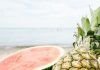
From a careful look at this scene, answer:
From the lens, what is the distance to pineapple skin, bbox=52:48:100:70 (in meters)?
0.80

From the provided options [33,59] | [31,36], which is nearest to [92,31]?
[33,59]

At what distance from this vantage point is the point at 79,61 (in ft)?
2.64

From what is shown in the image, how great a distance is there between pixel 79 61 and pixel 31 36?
118 centimetres

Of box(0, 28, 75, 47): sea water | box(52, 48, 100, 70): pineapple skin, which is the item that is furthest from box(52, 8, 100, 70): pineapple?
box(0, 28, 75, 47): sea water

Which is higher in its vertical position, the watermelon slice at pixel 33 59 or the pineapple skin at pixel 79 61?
the pineapple skin at pixel 79 61

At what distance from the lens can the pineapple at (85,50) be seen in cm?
80

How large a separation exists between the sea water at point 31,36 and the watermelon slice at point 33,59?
0.54 m

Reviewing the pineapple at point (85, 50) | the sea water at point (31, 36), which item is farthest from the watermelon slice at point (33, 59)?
the sea water at point (31, 36)

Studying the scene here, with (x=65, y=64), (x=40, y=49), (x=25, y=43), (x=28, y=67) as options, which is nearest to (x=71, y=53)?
(x=65, y=64)

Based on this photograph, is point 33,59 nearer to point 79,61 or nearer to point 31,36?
point 79,61

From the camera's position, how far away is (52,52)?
1.28 metres

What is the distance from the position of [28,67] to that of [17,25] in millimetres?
788

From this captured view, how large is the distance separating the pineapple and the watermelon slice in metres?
0.26

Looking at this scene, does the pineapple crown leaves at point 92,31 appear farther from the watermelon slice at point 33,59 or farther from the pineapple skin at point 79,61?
the watermelon slice at point 33,59
